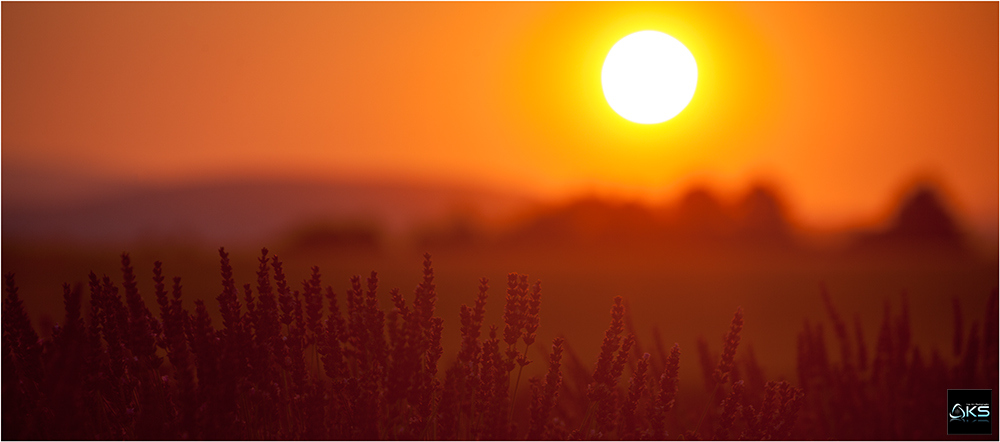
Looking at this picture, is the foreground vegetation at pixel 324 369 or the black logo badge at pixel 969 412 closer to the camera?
the foreground vegetation at pixel 324 369

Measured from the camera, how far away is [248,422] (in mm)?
2029

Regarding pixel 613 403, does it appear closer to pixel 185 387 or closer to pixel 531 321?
pixel 531 321

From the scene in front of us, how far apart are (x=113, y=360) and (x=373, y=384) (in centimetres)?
77

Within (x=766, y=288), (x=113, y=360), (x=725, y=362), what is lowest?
(x=766, y=288)

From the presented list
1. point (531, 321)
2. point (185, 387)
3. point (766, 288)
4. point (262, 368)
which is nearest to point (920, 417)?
point (531, 321)

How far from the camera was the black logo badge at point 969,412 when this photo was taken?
2791 millimetres

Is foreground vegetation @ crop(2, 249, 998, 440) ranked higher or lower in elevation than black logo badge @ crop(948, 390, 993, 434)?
higher

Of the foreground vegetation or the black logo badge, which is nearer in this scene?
the foreground vegetation

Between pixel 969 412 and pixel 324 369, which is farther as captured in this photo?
pixel 969 412

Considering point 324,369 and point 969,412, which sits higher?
point 324,369

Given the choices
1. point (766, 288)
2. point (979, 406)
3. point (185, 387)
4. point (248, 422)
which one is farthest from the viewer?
point (766, 288)

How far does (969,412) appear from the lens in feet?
9.25

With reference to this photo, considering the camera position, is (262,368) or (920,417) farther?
(920,417)

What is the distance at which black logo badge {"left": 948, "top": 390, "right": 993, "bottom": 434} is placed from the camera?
279 centimetres
